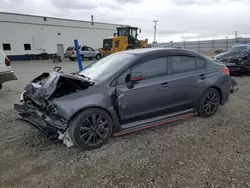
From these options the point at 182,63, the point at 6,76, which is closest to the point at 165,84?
the point at 182,63

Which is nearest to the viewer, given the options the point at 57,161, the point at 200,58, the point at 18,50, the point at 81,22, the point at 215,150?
the point at 57,161

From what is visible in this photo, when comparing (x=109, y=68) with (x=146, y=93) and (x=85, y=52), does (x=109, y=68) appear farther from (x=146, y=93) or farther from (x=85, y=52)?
(x=85, y=52)

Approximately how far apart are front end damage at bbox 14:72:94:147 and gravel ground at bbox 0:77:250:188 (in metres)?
0.39

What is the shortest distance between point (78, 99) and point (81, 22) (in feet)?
103

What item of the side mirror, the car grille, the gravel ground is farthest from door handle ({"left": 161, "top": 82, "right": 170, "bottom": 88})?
the car grille

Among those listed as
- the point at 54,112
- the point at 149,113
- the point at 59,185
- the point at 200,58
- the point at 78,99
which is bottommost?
the point at 59,185

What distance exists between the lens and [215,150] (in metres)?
2.95

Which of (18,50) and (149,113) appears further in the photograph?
(18,50)

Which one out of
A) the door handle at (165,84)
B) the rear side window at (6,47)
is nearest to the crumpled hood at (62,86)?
the door handle at (165,84)

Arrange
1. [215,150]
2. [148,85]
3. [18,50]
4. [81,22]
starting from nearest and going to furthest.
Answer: [215,150] → [148,85] → [18,50] → [81,22]

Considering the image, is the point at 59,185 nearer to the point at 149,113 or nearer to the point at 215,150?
the point at 149,113

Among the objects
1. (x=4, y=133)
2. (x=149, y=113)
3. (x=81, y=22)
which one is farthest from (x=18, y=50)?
(x=149, y=113)

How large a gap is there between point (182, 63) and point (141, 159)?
6.90 feet

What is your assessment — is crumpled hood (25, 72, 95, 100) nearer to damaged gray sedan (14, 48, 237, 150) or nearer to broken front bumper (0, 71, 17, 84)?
damaged gray sedan (14, 48, 237, 150)
